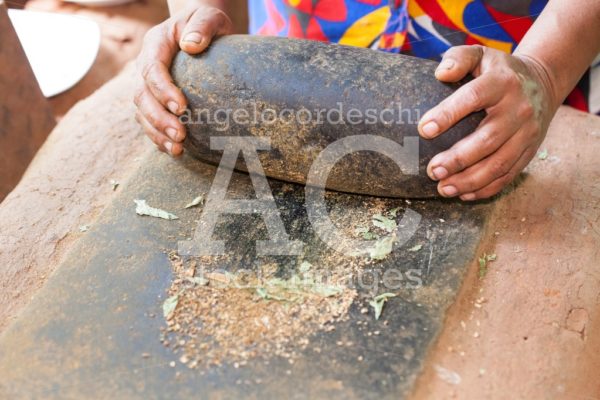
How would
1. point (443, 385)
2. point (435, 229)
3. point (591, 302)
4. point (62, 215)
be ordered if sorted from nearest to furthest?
point (443, 385) → point (591, 302) → point (435, 229) → point (62, 215)

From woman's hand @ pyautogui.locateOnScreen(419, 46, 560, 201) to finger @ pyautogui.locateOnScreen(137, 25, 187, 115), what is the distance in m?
0.79

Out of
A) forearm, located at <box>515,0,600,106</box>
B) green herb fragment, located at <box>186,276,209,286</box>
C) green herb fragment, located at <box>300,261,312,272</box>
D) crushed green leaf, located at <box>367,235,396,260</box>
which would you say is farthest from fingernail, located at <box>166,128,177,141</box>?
forearm, located at <box>515,0,600,106</box>

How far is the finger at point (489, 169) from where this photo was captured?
171 cm

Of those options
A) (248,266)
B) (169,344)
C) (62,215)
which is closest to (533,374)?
(248,266)

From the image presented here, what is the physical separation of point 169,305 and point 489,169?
1.02 metres

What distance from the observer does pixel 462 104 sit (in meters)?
1.63

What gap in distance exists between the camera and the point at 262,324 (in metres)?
1.53

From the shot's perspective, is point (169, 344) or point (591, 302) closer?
point (169, 344)

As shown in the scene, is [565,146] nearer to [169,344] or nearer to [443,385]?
[443,385]

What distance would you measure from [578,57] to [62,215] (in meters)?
1.87

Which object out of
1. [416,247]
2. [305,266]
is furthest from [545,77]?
[305,266]

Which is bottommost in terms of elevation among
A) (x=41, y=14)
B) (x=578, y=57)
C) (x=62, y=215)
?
(x=41, y=14)

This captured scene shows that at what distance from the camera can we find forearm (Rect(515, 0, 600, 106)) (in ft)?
6.07

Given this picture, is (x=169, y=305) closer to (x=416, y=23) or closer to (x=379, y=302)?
(x=379, y=302)
